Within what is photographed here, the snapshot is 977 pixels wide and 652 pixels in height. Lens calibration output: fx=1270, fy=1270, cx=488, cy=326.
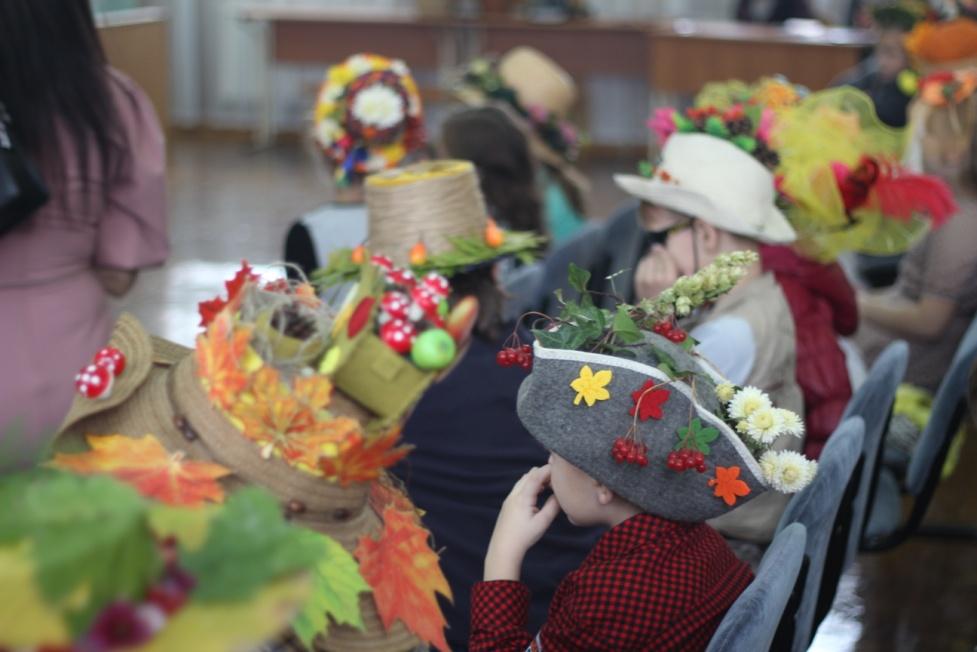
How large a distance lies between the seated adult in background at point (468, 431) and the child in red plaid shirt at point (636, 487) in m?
0.32

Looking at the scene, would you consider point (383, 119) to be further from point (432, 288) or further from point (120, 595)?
point (120, 595)

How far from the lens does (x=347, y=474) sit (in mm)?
1164

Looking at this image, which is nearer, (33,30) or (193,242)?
(33,30)

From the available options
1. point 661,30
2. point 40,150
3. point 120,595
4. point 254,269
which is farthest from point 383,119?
point 661,30

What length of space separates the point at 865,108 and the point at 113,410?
2.40 m

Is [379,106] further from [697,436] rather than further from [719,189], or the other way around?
[697,436]

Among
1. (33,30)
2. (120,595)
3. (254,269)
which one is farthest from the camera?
(33,30)

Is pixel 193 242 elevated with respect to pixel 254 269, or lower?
lower

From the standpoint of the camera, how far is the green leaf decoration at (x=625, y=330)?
143 centimetres

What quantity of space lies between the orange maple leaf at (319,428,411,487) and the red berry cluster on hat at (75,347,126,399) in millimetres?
222

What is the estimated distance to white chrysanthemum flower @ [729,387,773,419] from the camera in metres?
1.45

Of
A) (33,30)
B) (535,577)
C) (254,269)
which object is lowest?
(535,577)

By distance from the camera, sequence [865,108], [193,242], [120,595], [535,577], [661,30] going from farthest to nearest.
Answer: [661,30] → [193,242] → [865,108] → [535,577] → [120,595]

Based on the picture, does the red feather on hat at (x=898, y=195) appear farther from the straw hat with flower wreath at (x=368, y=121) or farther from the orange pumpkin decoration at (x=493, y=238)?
the straw hat with flower wreath at (x=368, y=121)
